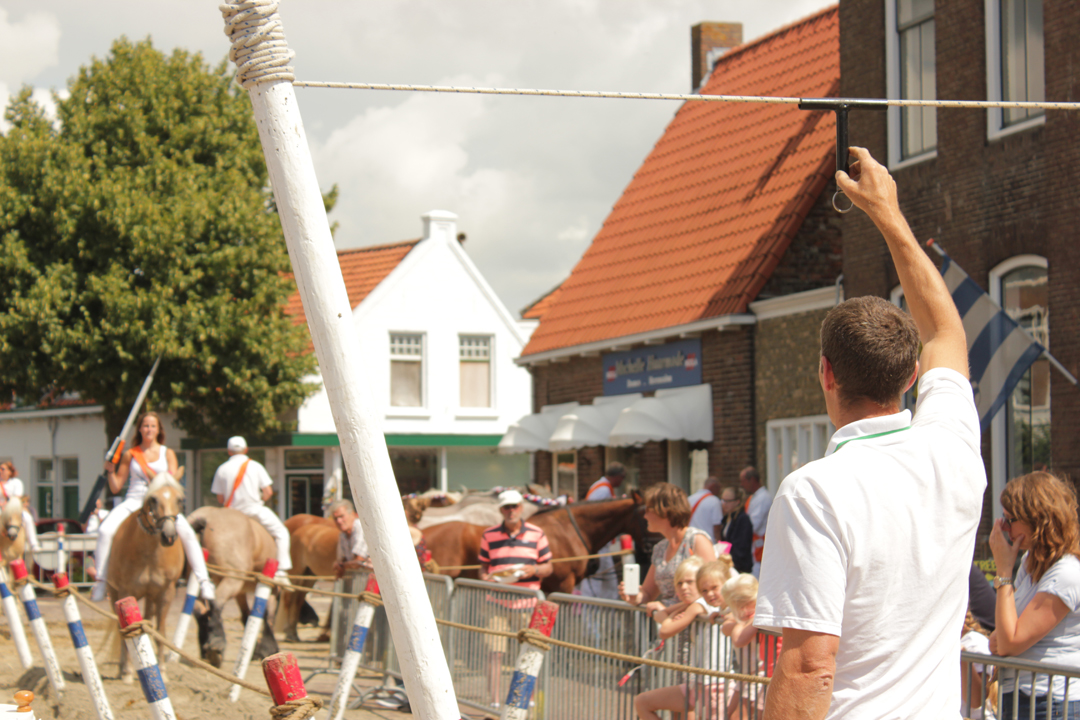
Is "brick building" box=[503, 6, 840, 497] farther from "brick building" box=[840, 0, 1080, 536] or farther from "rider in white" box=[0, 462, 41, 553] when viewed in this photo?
"rider in white" box=[0, 462, 41, 553]

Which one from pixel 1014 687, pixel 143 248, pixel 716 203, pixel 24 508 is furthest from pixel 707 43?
pixel 1014 687

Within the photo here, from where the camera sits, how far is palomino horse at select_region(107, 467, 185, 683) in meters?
10.4

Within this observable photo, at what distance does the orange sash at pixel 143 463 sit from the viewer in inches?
437

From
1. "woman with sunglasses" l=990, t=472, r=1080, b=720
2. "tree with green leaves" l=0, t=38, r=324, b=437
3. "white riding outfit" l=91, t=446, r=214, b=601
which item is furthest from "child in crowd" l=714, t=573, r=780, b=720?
"tree with green leaves" l=0, t=38, r=324, b=437

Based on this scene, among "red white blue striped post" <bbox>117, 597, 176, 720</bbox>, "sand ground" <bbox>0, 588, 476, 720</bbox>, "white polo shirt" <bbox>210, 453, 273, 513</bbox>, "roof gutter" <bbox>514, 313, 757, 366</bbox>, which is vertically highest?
"roof gutter" <bbox>514, 313, 757, 366</bbox>

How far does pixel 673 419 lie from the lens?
17.8 metres

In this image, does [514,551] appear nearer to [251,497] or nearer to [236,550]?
[236,550]

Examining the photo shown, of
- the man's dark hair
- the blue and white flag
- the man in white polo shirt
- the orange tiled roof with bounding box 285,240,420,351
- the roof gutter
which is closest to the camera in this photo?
the man in white polo shirt

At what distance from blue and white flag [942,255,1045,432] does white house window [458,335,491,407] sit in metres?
22.2

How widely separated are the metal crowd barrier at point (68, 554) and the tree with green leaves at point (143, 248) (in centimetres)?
491

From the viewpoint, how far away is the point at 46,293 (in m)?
24.1

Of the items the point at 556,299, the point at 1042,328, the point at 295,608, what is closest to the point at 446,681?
the point at 1042,328

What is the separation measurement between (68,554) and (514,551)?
12992 millimetres

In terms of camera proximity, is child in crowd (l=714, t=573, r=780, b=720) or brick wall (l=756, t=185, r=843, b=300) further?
brick wall (l=756, t=185, r=843, b=300)
